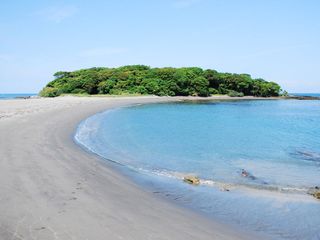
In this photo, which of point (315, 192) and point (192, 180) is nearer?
point (315, 192)

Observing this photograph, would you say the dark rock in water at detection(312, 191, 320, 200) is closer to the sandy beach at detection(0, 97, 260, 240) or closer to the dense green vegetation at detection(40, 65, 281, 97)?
the sandy beach at detection(0, 97, 260, 240)

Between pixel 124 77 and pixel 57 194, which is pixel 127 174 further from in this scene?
pixel 124 77

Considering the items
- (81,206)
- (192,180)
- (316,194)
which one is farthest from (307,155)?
(81,206)

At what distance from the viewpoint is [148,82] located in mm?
93812

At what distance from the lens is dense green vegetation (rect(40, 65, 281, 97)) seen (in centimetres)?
9044

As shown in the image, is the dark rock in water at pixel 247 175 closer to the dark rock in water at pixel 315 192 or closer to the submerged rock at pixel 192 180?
the dark rock in water at pixel 315 192

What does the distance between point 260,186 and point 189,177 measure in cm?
251

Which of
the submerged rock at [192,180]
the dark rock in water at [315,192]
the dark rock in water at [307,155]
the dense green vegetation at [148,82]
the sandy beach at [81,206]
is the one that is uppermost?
the dense green vegetation at [148,82]

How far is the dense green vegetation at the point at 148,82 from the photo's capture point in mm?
90438

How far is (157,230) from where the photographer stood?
26.8ft

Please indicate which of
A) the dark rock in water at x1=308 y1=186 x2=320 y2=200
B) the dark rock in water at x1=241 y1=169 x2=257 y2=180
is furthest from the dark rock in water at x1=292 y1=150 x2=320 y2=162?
the dark rock in water at x1=308 y1=186 x2=320 y2=200

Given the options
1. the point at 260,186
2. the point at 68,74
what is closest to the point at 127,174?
the point at 260,186

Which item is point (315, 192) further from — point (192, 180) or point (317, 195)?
point (192, 180)

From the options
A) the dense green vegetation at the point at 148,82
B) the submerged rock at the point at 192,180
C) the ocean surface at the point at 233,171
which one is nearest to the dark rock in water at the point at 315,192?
the ocean surface at the point at 233,171
